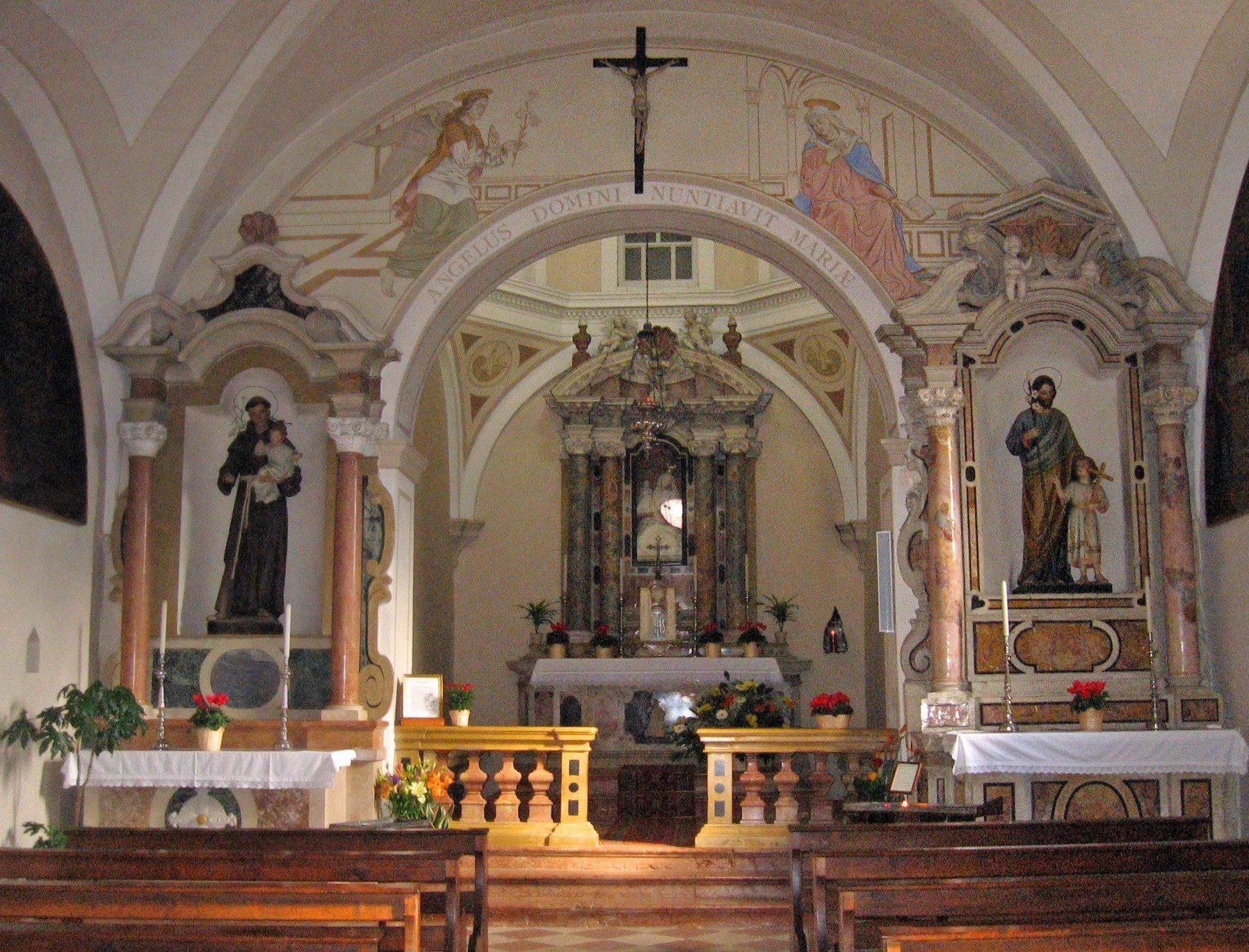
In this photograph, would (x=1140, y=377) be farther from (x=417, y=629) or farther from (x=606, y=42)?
(x=417, y=629)

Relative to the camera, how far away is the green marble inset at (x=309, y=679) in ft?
36.2

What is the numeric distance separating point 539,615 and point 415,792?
5598mm

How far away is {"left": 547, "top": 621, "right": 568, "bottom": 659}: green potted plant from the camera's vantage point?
1559cm

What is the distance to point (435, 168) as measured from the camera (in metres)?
12.1

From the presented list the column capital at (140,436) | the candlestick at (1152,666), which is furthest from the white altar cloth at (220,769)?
the candlestick at (1152,666)

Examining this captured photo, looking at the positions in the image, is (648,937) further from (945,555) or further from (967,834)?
(945,555)

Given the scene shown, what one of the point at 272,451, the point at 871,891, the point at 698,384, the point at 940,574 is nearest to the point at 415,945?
the point at 871,891

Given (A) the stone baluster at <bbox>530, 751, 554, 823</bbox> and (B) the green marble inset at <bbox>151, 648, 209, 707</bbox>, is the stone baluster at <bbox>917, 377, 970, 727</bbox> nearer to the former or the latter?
(A) the stone baluster at <bbox>530, 751, 554, 823</bbox>

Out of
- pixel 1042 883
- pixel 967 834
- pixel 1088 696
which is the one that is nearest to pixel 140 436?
pixel 967 834

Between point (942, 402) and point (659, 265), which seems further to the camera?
point (659, 265)

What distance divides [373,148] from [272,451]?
271 cm

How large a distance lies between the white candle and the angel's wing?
581 cm

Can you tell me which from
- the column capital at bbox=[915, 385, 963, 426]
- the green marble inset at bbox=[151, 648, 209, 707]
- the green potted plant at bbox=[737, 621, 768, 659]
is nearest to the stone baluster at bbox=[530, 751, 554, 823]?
the green marble inset at bbox=[151, 648, 209, 707]

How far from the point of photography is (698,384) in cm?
1706
